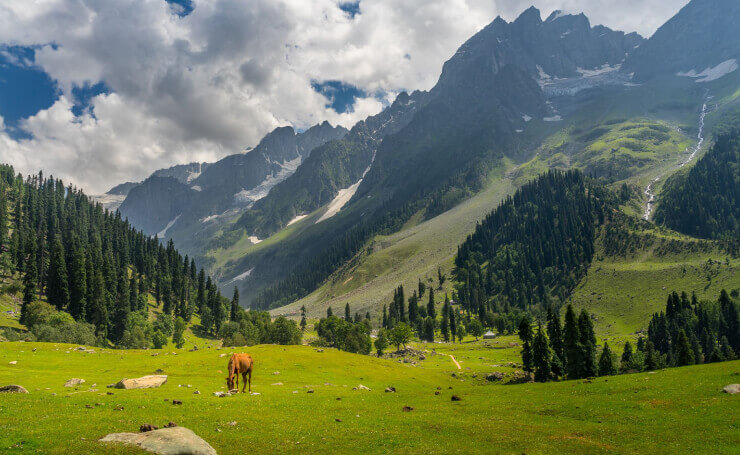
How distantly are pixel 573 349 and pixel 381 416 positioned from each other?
58.5 metres

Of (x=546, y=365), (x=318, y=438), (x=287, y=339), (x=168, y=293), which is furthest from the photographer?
(x=168, y=293)

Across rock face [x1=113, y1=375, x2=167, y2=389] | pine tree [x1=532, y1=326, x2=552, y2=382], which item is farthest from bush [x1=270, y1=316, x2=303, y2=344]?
rock face [x1=113, y1=375, x2=167, y2=389]

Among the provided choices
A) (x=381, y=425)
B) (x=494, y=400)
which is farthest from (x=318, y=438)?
(x=494, y=400)

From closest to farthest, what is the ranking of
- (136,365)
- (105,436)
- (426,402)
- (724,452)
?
(105,436) < (724,452) < (426,402) < (136,365)

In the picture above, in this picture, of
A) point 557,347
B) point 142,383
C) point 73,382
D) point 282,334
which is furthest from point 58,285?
point 557,347

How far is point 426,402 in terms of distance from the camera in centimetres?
4612

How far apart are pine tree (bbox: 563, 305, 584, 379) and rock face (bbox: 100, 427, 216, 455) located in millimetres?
74798

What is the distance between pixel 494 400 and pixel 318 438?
90.6 feet

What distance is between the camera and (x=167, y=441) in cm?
2109

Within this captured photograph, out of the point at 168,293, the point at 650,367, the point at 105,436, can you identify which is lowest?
the point at 650,367

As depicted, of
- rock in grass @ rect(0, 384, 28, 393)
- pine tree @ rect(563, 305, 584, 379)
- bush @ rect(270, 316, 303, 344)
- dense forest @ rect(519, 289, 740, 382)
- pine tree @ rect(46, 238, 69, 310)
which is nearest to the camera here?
rock in grass @ rect(0, 384, 28, 393)

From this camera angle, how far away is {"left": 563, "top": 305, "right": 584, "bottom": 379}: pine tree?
78.1m

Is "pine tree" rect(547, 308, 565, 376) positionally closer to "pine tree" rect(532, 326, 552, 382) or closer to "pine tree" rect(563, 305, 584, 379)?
"pine tree" rect(532, 326, 552, 382)

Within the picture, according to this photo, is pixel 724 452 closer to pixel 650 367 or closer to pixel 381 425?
pixel 381 425
